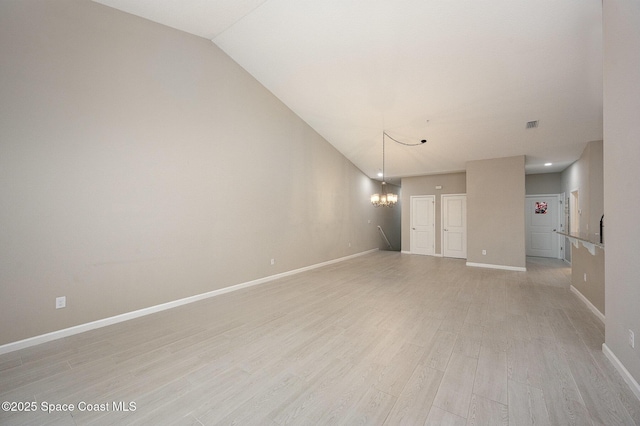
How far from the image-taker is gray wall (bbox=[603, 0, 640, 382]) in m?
1.91

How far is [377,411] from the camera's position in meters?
1.76

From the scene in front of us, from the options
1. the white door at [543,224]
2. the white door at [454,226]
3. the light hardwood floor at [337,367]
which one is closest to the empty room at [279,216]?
the light hardwood floor at [337,367]

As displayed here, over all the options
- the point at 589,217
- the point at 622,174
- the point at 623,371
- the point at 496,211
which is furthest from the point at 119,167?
the point at 589,217

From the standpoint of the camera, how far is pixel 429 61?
3980mm

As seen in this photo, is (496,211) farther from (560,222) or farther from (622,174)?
(622,174)

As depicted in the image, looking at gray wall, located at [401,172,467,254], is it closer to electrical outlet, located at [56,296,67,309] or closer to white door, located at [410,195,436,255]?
white door, located at [410,195,436,255]

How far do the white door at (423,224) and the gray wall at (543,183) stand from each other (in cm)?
323

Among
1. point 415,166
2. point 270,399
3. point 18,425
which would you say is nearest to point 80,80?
point 18,425

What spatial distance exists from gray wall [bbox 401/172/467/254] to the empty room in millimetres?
2021

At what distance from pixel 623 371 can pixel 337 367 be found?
92.2 inches

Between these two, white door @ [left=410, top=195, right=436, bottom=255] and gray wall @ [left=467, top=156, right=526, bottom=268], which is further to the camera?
white door @ [left=410, top=195, right=436, bottom=255]

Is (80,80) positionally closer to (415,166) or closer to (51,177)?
(51,177)

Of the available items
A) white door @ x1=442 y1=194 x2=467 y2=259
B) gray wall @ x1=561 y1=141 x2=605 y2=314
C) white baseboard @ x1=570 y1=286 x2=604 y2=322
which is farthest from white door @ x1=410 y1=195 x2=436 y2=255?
white baseboard @ x1=570 y1=286 x2=604 y2=322

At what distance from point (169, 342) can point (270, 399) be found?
1.57 m
